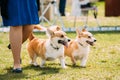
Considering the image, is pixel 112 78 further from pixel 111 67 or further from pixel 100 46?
pixel 100 46

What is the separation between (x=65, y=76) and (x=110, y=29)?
241 inches

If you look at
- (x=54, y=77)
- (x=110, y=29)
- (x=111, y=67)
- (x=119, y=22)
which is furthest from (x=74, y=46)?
(x=119, y=22)

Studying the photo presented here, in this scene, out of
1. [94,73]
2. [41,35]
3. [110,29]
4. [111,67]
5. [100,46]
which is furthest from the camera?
[110,29]

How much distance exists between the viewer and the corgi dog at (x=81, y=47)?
6520 mm

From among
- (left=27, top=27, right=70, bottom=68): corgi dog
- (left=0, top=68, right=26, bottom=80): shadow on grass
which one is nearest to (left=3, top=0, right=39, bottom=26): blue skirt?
(left=27, top=27, right=70, bottom=68): corgi dog

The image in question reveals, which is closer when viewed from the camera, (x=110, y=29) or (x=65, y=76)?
(x=65, y=76)

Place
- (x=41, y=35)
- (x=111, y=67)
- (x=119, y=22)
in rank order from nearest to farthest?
(x=111, y=67) < (x=41, y=35) < (x=119, y=22)

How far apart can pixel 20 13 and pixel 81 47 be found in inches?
48.0

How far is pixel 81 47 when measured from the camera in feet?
21.6

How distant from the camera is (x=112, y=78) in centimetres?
556

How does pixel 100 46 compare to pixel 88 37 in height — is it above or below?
below

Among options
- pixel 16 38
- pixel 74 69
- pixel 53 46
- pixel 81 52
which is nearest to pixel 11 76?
pixel 16 38

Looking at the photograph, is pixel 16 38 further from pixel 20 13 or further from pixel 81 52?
pixel 81 52

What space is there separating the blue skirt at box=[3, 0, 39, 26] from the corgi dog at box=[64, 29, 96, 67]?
929 mm
